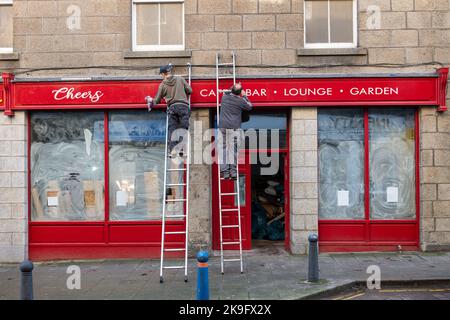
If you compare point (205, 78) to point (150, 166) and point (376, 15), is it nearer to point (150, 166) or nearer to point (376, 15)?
point (150, 166)

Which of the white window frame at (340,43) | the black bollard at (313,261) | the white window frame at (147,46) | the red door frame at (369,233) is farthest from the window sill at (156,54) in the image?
the black bollard at (313,261)

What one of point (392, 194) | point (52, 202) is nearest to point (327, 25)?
point (392, 194)

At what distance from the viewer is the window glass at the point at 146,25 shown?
40.6 ft

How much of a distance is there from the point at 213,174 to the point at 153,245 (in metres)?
2.15

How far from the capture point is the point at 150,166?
12461 mm

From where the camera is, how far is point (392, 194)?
487 inches

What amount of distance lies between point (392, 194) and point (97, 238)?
6.88 metres

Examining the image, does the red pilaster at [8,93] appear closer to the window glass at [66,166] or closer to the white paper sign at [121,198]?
the window glass at [66,166]

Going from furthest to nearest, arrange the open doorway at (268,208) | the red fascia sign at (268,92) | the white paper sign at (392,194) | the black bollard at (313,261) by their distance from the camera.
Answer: the open doorway at (268,208) → the white paper sign at (392,194) → the red fascia sign at (268,92) → the black bollard at (313,261)

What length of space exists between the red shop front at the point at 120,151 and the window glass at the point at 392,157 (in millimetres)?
158

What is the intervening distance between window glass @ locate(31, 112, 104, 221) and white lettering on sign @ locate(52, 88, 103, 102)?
1.47 ft

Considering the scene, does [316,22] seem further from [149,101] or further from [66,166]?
[66,166]

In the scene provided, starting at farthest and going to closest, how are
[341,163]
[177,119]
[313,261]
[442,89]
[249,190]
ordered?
[249,190] < [341,163] < [442,89] < [177,119] < [313,261]

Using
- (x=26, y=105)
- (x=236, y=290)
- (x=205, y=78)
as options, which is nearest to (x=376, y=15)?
(x=205, y=78)
